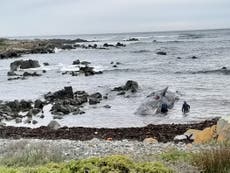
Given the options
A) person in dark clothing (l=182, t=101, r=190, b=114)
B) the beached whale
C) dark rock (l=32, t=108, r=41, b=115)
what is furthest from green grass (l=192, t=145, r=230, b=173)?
dark rock (l=32, t=108, r=41, b=115)

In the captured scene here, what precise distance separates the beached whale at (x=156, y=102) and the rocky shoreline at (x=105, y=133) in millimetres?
5894

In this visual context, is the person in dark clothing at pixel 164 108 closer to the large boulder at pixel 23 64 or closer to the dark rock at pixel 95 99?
the dark rock at pixel 95 99

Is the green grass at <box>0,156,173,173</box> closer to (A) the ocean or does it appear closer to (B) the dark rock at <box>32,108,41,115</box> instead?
(A) the ocean


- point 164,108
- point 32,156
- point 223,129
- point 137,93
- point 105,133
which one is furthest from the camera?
point 137,93

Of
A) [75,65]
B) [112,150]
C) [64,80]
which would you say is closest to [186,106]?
[112,150]

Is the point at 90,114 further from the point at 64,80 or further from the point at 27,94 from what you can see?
the point at 64,80

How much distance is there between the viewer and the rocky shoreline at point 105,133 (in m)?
17.0

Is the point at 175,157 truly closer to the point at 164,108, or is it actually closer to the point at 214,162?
the point at 214,162

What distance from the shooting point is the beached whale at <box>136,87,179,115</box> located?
81.7 feet


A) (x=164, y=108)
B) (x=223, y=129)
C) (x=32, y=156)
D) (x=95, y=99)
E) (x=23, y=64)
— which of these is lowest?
(x=23, y=64)

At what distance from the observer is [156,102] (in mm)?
26094

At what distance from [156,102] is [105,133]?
8458 millimetres

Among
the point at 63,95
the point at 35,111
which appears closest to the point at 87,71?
the point at 63,95

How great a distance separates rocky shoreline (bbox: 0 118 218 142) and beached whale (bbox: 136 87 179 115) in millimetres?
5894
